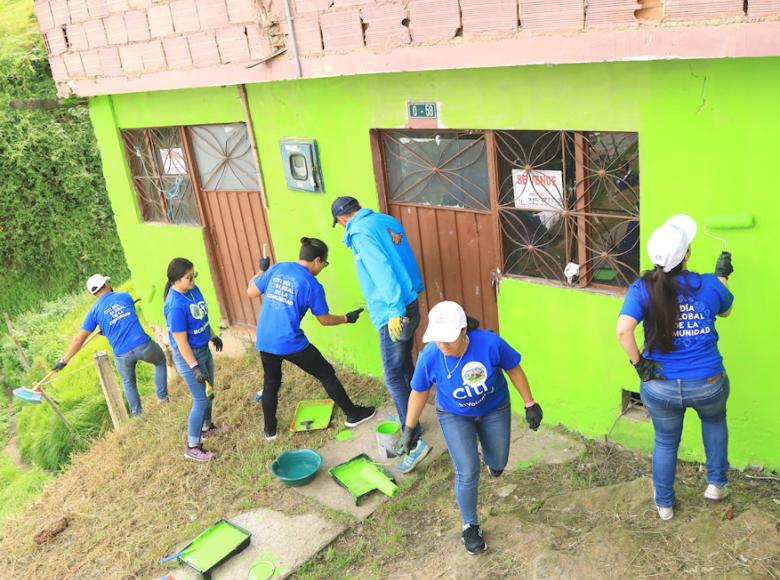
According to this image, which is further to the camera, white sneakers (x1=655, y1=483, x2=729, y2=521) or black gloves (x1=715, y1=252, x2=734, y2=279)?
white sneakers (x1=655, y1=483, x2=729, y2=521)

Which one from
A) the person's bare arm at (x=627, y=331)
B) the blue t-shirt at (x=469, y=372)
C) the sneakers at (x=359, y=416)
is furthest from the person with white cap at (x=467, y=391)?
the sneakers at (x=359, y=416)

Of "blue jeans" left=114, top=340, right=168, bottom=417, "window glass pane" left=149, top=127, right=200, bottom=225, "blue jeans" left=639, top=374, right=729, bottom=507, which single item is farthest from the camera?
"window glass pane" left=149, top=127, right=200, bottom=225

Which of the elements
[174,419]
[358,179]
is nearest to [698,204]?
[358,179]

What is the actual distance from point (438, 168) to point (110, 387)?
4.31 meters

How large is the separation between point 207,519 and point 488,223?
3.04 metres

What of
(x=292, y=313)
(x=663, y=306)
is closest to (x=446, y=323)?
(x=663, y=306)

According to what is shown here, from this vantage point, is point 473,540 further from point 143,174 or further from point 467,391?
point 143,174

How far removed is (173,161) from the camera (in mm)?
8227

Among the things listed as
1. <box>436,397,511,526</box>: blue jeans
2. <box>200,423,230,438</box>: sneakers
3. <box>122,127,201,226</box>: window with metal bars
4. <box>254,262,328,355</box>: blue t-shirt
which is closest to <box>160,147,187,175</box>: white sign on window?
<box>122,127,201,226</box>: window with metal bars

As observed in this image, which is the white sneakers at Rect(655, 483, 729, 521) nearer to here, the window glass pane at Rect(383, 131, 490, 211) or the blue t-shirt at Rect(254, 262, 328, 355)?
the window glass pane at Rect(383, 131, 490, 211)

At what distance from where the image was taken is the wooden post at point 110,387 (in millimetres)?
7273

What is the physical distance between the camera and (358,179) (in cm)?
607

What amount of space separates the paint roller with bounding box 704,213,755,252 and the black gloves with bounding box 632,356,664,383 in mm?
928

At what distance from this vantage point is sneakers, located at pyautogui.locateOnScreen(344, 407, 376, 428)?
602 cm
